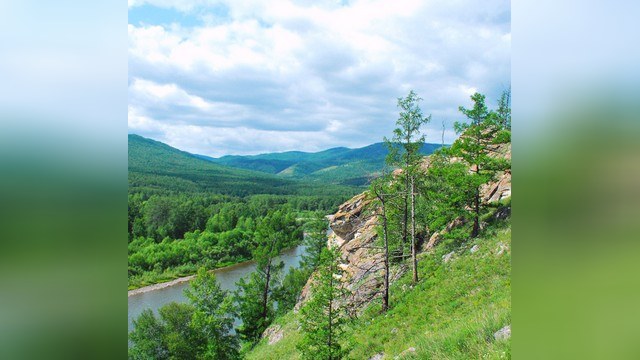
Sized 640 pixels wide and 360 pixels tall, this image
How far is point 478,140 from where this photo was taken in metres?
14.5

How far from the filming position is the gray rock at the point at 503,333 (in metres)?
3.88

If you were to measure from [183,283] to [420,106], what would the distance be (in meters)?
27.8

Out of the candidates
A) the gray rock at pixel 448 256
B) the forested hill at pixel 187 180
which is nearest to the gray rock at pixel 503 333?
the gray rock at pixel 448 256

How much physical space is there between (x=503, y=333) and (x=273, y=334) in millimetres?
19521

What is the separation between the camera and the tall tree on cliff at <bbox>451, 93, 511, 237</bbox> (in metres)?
14.2

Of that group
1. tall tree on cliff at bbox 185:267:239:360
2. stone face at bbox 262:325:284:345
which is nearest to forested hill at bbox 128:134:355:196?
stone face at bbox 262:325:284:345

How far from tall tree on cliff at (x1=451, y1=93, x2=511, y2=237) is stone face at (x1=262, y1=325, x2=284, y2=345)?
36.6 ft

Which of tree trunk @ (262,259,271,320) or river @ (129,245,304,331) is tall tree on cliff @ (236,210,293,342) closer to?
tree trunk @ (262,259,271,320)

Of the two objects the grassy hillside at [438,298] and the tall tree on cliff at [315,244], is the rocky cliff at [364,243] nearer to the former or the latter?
the grassy hillside at [438,298]

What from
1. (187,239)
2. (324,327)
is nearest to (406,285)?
(324,327)

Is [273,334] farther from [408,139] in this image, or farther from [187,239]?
[187,239]

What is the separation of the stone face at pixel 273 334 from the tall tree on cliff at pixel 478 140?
36.6 feet
